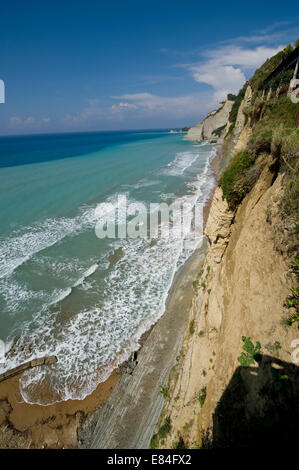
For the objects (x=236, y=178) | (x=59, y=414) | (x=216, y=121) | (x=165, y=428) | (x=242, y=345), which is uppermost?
(x=216, y=121)

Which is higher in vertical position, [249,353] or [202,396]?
[249,353]

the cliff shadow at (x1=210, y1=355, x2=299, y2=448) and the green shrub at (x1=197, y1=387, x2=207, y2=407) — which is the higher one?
the cliff shadow at (x1=210, y1=355, x2=299, y2=448)

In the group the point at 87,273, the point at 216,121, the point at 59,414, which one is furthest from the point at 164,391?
the point at 216,121

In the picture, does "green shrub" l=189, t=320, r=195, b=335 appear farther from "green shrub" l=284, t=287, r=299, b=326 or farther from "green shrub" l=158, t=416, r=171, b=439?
"green shrub" l=284, t=287, r=299, b=326

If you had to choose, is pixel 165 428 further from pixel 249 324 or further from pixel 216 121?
pixel 216 121

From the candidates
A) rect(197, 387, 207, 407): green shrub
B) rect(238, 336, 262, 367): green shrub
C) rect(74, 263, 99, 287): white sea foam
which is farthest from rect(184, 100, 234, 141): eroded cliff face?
rect(238, 336, 262, 367): green shrub

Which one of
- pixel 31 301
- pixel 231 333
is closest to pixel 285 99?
pixel 231 333
